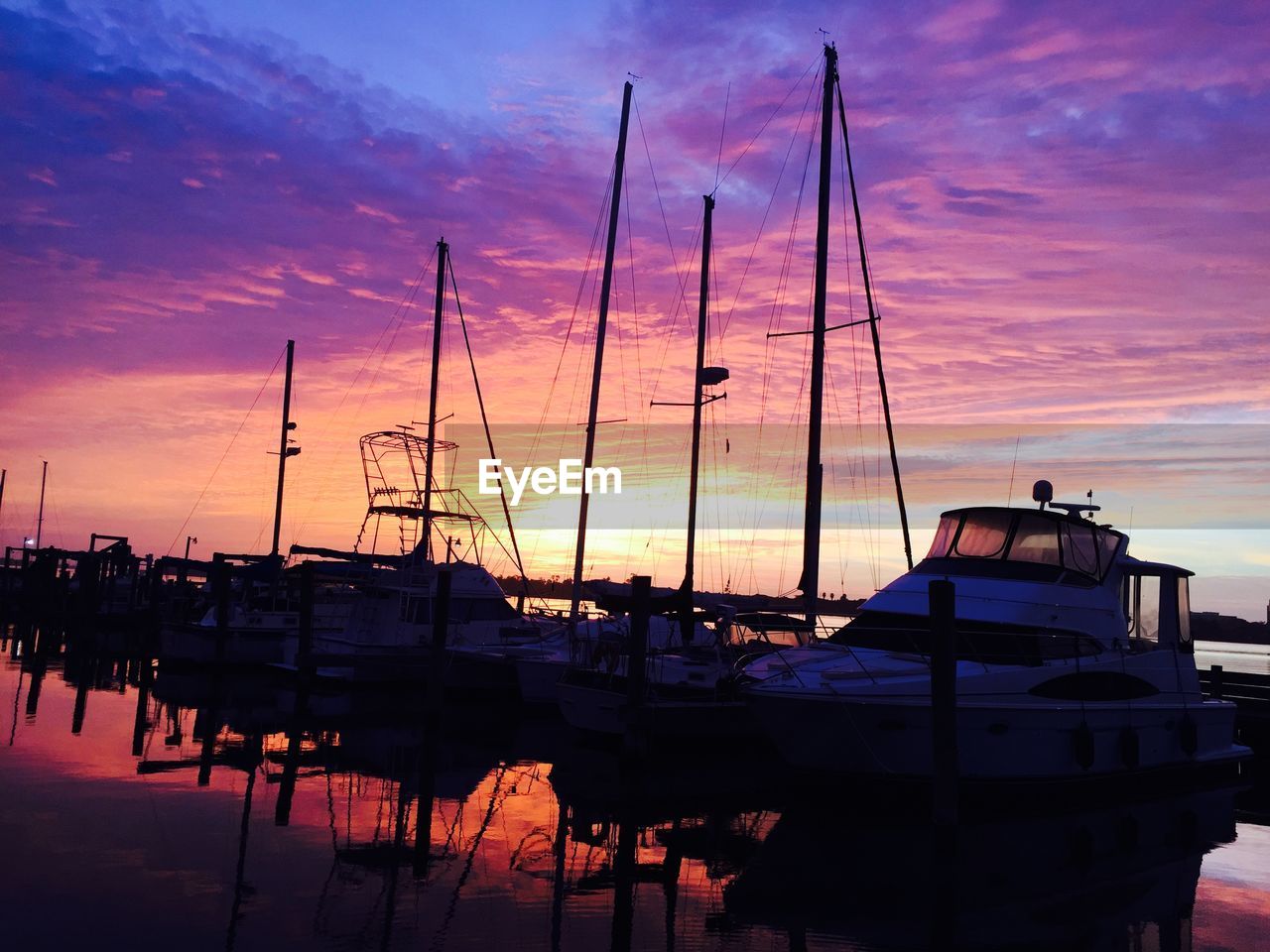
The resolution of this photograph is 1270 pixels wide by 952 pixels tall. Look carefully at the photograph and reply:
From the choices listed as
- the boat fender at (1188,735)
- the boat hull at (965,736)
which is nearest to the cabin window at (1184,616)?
the boat fender at (1188,735)

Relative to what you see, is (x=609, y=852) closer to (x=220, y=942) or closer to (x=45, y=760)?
(x=220, y=942)

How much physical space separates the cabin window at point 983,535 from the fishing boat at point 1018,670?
0.02m

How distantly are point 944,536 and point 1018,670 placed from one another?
3787 mm

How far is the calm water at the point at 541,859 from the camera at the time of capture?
384 inches

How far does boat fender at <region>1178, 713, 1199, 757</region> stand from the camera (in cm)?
1798

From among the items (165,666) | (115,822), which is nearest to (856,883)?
(115,822)

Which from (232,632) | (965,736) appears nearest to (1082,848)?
(965,736)

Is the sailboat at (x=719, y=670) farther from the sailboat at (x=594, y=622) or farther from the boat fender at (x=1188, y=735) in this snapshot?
the boat fender at (x=1188, y=735)

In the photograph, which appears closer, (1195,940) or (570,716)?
(1195,940)

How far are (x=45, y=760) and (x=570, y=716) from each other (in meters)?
8.83

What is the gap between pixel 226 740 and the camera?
1989cm

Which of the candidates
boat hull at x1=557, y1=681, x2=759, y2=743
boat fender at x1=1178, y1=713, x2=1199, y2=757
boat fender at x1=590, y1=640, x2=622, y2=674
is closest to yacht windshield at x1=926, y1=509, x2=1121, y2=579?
boat fender at x1=1178, y1=713, x2=1199, y2=757

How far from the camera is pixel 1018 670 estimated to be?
50.9ft

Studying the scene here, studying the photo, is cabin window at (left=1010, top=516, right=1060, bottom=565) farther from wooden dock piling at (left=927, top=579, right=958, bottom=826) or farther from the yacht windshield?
wooden dock piling at (left=927, top=579, right=958, bottom=826)
